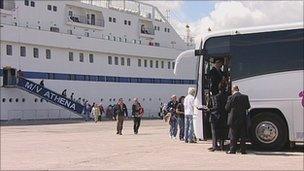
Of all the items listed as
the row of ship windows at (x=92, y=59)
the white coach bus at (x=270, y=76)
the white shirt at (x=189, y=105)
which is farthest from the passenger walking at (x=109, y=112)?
the white coach bus at (x=270, y=76)

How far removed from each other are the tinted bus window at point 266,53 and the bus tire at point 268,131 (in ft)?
3.73

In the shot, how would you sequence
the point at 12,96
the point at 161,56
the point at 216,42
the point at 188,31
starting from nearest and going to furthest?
the point at 216,42, the point at 12,96, the point at 161,56, the point at 188,31

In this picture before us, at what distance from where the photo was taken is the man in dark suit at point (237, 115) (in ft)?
41.7

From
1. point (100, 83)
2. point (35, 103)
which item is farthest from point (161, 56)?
point (35, 103)

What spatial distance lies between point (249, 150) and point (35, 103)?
106ft

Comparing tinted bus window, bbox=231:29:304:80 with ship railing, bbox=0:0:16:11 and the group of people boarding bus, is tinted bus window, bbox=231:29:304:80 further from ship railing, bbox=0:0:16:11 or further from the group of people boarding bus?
ship railing, bbox=0:0:16:11

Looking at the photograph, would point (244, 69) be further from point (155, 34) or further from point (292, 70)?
point (155, 34)

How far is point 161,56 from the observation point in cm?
5806

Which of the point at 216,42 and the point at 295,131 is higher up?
the point at 216,42

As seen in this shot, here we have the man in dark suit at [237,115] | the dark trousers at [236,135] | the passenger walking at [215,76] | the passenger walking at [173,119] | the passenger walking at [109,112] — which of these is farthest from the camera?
the passenger walking at [109,112]

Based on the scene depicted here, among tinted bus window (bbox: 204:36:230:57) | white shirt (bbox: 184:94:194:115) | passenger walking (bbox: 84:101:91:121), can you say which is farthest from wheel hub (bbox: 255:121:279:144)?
passenger walking (bbox: 84:101:91:121)

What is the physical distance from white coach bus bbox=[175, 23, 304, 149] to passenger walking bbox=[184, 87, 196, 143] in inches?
77.5

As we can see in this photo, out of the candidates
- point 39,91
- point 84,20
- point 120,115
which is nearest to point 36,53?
point 39,91

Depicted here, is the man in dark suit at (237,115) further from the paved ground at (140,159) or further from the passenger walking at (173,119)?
the passenger walking at (173,119)
